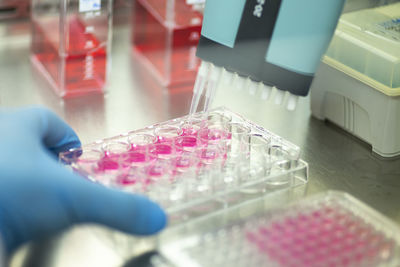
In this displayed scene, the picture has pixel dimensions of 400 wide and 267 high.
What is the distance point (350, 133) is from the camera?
1427mm

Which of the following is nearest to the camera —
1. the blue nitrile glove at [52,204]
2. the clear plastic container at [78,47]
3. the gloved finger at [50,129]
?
the blue nitrile glove at [52,204]

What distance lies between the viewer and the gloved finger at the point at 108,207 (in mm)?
954

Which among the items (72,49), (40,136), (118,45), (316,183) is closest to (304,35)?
(316,183)

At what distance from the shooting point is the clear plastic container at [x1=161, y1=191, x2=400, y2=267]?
97cm

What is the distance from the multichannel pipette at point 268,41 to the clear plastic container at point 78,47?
38 cm

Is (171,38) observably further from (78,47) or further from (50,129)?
(50,129)

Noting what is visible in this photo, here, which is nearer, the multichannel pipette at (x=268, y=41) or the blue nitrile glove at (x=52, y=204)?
the blue nitrile glove at (x=52, y=204)

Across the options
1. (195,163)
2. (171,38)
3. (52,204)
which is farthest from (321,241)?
(171,38)

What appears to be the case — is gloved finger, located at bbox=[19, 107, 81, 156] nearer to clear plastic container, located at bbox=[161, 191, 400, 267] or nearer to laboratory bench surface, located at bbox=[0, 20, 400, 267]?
laboratory bench surface, located at bbox=[0, 20, 400, 267]

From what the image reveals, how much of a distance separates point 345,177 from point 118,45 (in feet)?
2.46

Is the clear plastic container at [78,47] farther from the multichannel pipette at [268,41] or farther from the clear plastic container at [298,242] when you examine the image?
the clear plastic container at [298,242]

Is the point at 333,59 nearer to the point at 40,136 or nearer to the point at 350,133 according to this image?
the point at 350,133

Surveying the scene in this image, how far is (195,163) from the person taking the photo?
1168 mm

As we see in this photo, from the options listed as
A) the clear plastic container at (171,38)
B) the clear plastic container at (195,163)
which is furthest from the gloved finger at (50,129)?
the clear plastic container at (171,38)
